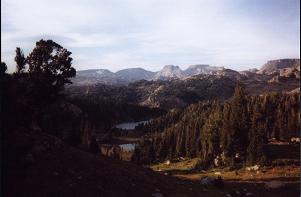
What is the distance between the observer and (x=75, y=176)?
111 ft

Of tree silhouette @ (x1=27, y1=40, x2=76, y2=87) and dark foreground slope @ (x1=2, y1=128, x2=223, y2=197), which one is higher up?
tree silhouette @ (x1=27, y1=40, x2=76, y2=87)

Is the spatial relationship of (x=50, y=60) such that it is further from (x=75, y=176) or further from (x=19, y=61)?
(x=75, y=176)

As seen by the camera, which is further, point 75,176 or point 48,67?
point 48,67

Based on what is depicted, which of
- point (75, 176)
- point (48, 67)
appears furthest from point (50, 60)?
point (75, 176)

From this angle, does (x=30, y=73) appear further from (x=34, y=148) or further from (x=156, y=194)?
(x=156, y=194)

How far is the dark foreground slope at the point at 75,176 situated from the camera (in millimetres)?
30906

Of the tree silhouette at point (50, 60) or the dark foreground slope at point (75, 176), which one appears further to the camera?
the tree silhouette at point (50, 60)

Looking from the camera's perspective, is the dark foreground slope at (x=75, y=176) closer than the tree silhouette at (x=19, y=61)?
Yes

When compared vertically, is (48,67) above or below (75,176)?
above

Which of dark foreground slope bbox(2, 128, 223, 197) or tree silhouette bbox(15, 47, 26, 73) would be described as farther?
tree silhouette bbox(15, 47, 26, 73)

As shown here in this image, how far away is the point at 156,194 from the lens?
35.3m

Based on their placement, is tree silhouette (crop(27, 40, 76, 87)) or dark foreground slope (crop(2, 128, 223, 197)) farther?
tree silhouette (crop(27, 40, 76, 87))

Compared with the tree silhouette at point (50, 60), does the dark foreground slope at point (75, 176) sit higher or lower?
lower

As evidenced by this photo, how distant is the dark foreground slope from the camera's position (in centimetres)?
3091
